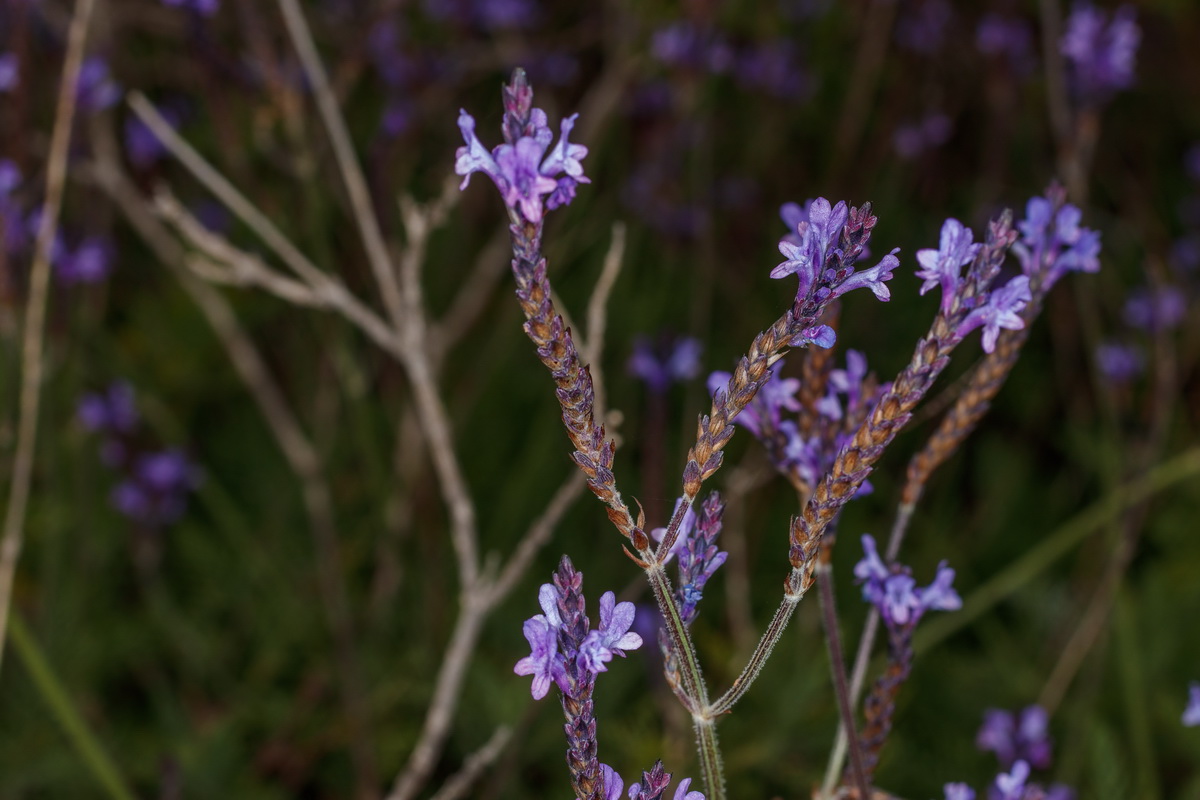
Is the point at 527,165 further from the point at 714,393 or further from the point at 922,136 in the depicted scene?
the point at 922,136

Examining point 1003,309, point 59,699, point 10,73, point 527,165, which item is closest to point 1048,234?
point 1003,309

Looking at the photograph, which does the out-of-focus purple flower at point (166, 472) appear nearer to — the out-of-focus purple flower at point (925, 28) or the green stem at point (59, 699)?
the green stem at point (59, 699)

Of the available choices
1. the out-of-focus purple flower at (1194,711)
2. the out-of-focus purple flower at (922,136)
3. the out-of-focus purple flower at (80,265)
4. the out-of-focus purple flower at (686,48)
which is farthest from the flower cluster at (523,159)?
the out-of-focus purple flower at (922,136)

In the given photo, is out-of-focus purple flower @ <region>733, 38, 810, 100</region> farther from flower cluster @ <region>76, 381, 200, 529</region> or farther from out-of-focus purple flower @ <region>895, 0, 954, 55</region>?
flower cluster @ <region>76, 381, 200, 529</region>

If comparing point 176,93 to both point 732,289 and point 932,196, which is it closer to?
point 732,289

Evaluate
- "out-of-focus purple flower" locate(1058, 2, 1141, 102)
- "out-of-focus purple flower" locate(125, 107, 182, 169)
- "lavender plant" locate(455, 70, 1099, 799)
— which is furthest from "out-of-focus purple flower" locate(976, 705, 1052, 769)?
"out-of-focus purple flower" locate(125, 107, 182, 169)

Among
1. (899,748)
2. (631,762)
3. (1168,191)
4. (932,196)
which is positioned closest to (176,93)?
(932,196)
